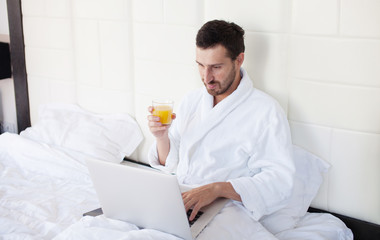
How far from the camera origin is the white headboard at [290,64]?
1.85 metres

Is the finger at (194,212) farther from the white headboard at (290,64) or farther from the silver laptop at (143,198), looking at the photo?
the white headboard at (290,64)

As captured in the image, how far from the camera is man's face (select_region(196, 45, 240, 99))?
74.5 inches

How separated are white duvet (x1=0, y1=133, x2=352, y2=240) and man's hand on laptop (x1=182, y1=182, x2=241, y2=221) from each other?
0.08m

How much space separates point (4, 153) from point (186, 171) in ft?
3.57

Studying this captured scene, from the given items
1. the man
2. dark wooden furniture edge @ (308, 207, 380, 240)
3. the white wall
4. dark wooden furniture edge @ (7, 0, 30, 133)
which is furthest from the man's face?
the white wall

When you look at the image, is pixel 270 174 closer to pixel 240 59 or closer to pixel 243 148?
pixel 243 148

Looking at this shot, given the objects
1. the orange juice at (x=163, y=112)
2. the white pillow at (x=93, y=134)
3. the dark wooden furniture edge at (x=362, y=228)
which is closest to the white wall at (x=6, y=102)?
the white pillow at (x=93, y=134)

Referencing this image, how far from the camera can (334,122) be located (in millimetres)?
1936

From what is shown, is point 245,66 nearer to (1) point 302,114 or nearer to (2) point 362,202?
(1) point 302,114

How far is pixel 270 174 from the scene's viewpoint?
1.85 meters

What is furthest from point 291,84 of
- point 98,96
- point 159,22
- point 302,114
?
point 98,96

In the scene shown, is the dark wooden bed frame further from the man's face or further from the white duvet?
the man's face

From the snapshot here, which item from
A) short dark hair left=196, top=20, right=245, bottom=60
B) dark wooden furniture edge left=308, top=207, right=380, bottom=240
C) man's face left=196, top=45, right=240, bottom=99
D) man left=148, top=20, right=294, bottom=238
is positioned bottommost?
dark wooden furniture edge left=308, top=207, right=380, bottom=240

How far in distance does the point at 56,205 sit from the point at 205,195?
73cm
